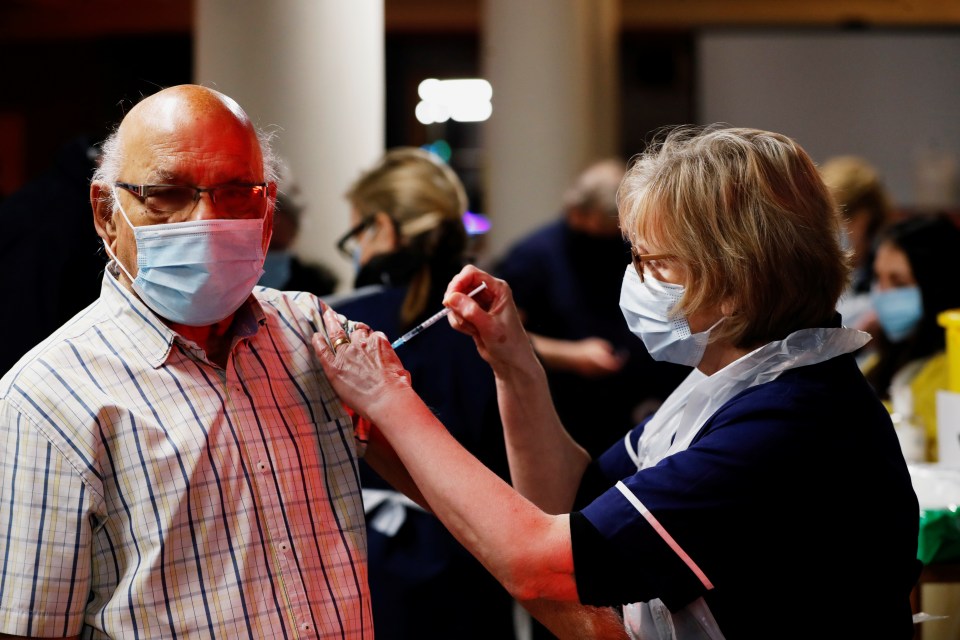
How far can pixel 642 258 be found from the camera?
1634 millimetres

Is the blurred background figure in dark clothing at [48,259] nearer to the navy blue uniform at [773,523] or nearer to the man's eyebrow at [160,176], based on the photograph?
the man's eyebrow at [160,176]

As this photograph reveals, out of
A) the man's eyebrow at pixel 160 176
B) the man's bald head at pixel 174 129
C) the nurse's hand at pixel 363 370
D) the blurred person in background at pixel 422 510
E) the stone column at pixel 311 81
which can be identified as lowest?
the blurred person in background at pixel 422 510

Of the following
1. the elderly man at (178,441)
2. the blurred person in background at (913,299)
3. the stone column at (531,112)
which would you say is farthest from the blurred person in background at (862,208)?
the elderly man at (178,441)

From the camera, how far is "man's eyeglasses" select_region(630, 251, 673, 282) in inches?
63.1

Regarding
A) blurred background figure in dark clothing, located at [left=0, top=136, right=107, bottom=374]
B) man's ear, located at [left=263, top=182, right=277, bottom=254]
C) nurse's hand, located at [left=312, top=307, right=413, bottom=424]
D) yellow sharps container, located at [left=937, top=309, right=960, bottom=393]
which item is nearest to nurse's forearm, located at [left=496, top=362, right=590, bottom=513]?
nurse's hand, located at [left=312, top=307, right=413, bottom=424]

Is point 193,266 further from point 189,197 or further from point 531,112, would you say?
point 531,112

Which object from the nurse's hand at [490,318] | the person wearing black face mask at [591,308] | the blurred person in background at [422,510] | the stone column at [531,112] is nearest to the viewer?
the nurse's hand at [490,318]

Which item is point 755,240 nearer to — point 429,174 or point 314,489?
point 314,489

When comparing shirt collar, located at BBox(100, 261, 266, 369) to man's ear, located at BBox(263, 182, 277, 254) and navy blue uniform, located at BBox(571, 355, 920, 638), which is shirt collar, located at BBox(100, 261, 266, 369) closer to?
man's ear, located at BBox(263, 182, 277, 254)

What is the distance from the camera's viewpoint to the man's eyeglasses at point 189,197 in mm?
1399

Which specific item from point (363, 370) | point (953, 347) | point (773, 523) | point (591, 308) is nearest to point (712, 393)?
point (773, 523)

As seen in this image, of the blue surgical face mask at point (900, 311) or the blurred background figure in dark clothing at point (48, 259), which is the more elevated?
the blurred background figure in dark clothing at point (48, 259)

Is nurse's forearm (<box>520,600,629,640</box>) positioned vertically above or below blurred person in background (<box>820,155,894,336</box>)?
below

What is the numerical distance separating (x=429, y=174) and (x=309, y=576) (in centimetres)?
170
